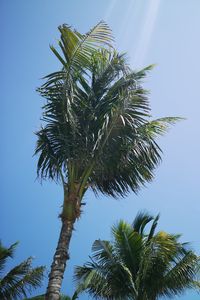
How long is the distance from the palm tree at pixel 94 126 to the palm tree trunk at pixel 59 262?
39.2 inches

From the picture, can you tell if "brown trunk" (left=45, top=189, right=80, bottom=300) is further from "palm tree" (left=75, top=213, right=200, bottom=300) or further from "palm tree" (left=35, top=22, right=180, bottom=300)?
"palm tree" (left=75, top=213, right=200, bottom=300)

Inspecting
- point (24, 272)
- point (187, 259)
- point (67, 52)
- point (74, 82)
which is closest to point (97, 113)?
point (74, 82)

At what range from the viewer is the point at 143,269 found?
1515 cm

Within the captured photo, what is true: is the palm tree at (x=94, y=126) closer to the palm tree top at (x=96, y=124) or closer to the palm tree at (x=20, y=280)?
the palm tree top at (x=96, y=124)

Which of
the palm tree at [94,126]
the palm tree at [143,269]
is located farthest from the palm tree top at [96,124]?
the palm tree at [143,269]

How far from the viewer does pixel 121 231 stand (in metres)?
16.3

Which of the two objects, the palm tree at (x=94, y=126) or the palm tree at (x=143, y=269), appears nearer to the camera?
the palm tree at (x=94, y=126)

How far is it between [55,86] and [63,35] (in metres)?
1.47

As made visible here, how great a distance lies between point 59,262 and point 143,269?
17.3ft

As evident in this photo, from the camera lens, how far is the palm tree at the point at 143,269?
1523 centimetres

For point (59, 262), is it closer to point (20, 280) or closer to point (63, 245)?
point (63, 245)

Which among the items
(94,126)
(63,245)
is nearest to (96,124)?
(94,126)

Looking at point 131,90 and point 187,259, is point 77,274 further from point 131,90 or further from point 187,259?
point 131,90

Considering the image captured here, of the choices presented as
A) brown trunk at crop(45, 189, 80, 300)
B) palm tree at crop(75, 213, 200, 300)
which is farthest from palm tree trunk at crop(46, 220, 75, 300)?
palm tree at crop(75, 213, 200, 300)
